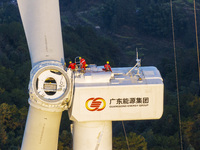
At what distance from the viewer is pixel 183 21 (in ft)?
316

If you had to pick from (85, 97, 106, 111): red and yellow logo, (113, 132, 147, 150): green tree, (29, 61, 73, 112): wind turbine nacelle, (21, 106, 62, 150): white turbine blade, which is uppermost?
(29, 61, 73, 112): wind turbine nacelle

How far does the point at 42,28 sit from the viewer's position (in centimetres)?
2245

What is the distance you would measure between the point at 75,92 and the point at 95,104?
103cm

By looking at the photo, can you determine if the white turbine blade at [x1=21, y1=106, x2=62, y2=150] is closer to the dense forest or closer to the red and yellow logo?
the red and yellow logo

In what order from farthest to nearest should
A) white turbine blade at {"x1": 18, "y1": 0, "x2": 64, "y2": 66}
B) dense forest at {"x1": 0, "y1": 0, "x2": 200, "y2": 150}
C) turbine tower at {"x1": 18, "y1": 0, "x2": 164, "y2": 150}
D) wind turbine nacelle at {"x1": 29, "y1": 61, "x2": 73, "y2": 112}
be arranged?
dense forest at {"x1": 0, "y1": 0, "x2": 200, "y2": 150}
white turbine blade at {"x1": 18, "y1": 0, "x2": 64, "y2": 66}
turbine tower at {"x1": 18, "y1": 0, "x2": 164, "y2": 150}
wind turbine nacelle at {"x1": 29, "y1": 61, "x2": 73, "y2": 112}

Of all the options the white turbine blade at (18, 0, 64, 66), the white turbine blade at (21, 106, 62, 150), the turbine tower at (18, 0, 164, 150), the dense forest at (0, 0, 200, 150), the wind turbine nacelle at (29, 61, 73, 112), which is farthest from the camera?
the dense forest at (0, 0, 200, 150)

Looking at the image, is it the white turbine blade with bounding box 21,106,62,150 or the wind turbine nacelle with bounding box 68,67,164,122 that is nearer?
the wind turbine nacelle with bounding box 68,67,164,122

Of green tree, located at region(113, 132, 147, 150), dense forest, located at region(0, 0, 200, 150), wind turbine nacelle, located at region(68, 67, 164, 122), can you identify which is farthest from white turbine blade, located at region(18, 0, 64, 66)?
dense forest, located at region(0, 0, 200, 150)

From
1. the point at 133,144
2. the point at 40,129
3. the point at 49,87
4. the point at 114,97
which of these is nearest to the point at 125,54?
the point at 133,144

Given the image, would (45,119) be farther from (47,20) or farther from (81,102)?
(47,20)

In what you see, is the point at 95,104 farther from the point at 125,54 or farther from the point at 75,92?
the point at 125,54

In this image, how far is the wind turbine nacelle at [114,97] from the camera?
21.3 metres

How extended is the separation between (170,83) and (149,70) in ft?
141

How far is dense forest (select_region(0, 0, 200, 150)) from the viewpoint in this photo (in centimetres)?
4291
